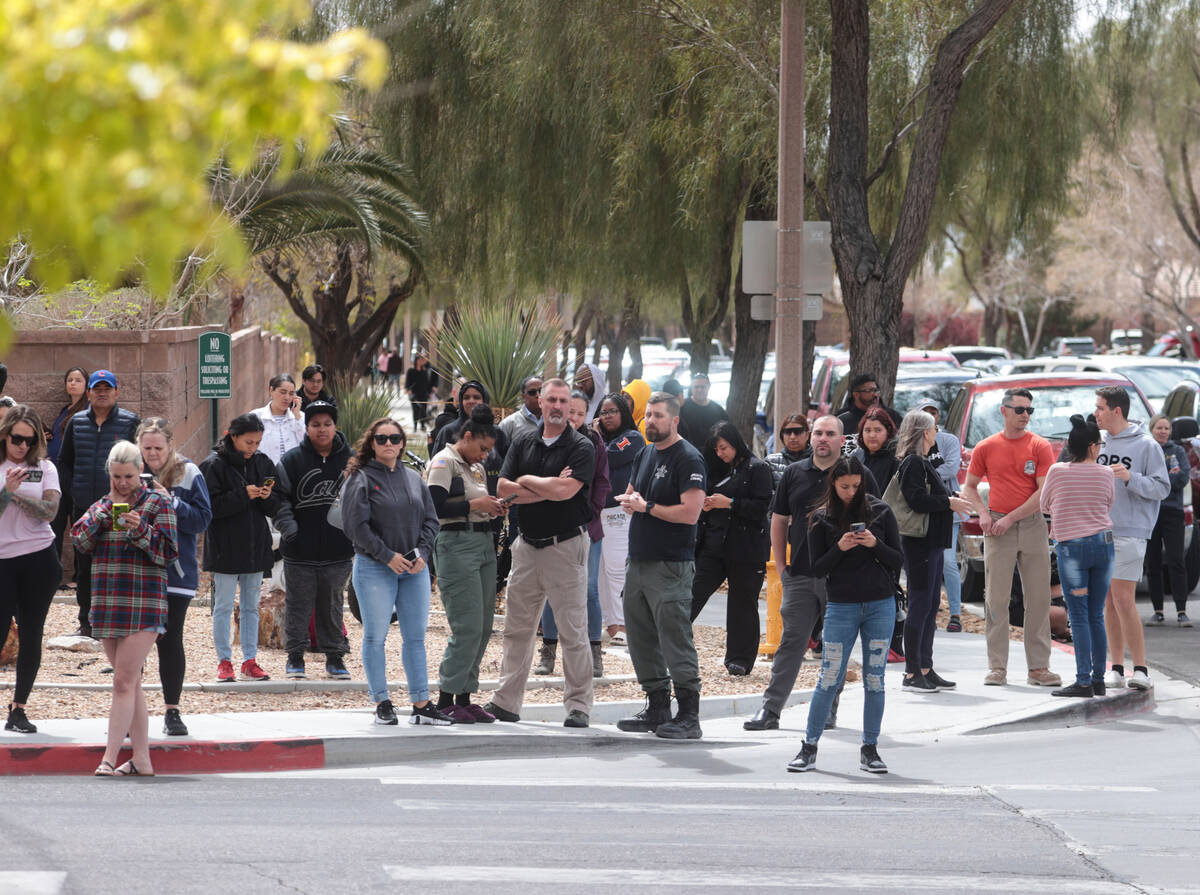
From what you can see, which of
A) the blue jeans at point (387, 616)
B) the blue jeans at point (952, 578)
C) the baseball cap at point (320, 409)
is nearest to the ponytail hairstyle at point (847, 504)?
the blue jeans at point (387, 616)

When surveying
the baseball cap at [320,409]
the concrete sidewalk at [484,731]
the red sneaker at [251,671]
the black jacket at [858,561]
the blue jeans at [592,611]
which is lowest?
the concrete sidewalk at [484,731]

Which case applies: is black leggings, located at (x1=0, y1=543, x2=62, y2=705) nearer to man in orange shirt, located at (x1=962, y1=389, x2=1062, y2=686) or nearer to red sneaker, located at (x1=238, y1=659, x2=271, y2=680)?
red sneaker, located at (x1=238, y1=659, x2=271, y2=680)

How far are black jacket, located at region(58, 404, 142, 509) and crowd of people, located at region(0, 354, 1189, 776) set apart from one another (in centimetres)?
2

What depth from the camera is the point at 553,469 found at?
9703mm

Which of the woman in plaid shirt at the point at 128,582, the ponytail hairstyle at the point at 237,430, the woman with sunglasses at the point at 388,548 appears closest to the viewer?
the woman in plaid shirt at the point at 128,582

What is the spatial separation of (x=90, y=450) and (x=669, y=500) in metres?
4.64

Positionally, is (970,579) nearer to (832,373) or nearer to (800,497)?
(800,497)

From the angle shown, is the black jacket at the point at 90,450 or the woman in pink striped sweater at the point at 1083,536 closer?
the woman in pink striped sweater at the point at 1083,536

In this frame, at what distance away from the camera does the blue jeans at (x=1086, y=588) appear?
10758 millimetres

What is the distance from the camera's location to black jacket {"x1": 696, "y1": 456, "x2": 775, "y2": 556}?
454 inches

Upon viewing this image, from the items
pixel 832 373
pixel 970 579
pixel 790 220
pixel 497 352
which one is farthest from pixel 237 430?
pixel 832 373

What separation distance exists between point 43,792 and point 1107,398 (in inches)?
291

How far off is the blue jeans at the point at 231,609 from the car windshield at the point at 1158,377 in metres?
17.6

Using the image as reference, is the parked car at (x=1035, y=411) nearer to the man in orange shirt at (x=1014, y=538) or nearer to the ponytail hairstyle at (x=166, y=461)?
the man in orange shirt at (x=1014, y=538)
